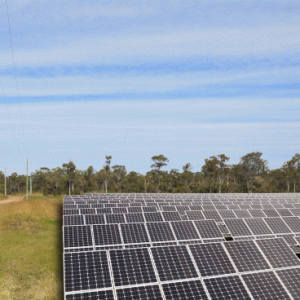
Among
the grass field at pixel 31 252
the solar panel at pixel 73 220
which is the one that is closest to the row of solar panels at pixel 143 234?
the solar panel at pixel 73 220

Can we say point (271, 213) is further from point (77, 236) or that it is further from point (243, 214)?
point (77, 236)

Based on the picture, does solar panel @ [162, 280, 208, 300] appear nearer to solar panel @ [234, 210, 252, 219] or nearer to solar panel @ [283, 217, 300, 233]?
solar panel @ [283, 217, 300, 233]

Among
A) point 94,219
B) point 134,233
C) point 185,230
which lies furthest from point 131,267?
point 94,219

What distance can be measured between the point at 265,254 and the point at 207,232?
4.83 m

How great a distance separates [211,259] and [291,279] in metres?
3.90

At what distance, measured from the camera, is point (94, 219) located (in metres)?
20.4

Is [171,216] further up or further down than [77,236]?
→ further down

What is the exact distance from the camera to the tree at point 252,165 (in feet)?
333

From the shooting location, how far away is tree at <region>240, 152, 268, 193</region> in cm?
10163

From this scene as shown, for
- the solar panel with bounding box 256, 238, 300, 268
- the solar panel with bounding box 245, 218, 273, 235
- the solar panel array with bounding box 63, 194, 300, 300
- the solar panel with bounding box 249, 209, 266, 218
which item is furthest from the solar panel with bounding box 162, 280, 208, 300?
the solar panel with bounding box 249, 209, 266, 218

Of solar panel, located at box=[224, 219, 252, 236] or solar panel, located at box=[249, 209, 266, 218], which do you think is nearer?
solar panel, located at box=[224, 219, 252, 236]

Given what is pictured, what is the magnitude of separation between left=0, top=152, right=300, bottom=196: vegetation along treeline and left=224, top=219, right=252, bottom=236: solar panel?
66.3 metres

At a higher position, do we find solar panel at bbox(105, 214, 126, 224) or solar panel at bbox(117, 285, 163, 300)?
solar panel at bbox(117, 285, 163, 300)

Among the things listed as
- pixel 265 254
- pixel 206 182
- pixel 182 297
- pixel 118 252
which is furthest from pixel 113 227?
pixel 206 182
